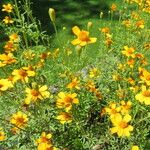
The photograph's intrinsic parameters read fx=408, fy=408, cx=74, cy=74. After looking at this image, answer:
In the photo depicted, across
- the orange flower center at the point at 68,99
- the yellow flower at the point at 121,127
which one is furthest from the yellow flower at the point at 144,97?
the orange flower center at the point at 68,99

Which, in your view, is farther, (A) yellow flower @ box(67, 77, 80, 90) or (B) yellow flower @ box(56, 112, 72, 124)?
(A) yellow flower @ box(67, 77, 80, 90)

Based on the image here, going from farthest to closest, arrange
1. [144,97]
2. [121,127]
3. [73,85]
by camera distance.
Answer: [73,85] → [144,97] → [121,127]

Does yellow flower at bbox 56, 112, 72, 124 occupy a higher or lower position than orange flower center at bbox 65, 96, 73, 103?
lower

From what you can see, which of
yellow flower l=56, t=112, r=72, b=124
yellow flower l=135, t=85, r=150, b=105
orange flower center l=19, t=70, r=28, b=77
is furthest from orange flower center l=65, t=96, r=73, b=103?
yellow flower l=135, t=85, r=150, b=105

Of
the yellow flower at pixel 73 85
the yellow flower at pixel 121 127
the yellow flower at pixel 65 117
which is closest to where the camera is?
the yellow flower at pixel 121 127

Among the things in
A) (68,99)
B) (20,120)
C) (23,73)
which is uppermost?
(23,73)

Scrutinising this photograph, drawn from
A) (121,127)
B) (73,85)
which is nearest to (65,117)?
(73,85)

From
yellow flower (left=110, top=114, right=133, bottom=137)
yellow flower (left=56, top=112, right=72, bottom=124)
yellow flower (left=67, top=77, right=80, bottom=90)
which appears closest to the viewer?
yellow flower (left=110, top=114, right=133, bottom=137)

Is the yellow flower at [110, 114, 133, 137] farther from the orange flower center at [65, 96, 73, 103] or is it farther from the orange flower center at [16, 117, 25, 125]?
the orange flower center at [16, 117, 25, 125]

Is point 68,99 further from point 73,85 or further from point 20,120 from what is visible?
point 20,120

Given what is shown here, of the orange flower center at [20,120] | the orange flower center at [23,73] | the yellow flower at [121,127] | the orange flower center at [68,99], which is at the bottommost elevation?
the orange flower center at [20,120]

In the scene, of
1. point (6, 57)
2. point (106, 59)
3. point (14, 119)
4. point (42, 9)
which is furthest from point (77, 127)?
point (42, 9)

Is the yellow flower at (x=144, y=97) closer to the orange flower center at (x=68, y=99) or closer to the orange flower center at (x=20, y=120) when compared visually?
the orange flower center at (x=68, y=99)

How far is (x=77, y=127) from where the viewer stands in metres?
3.14
